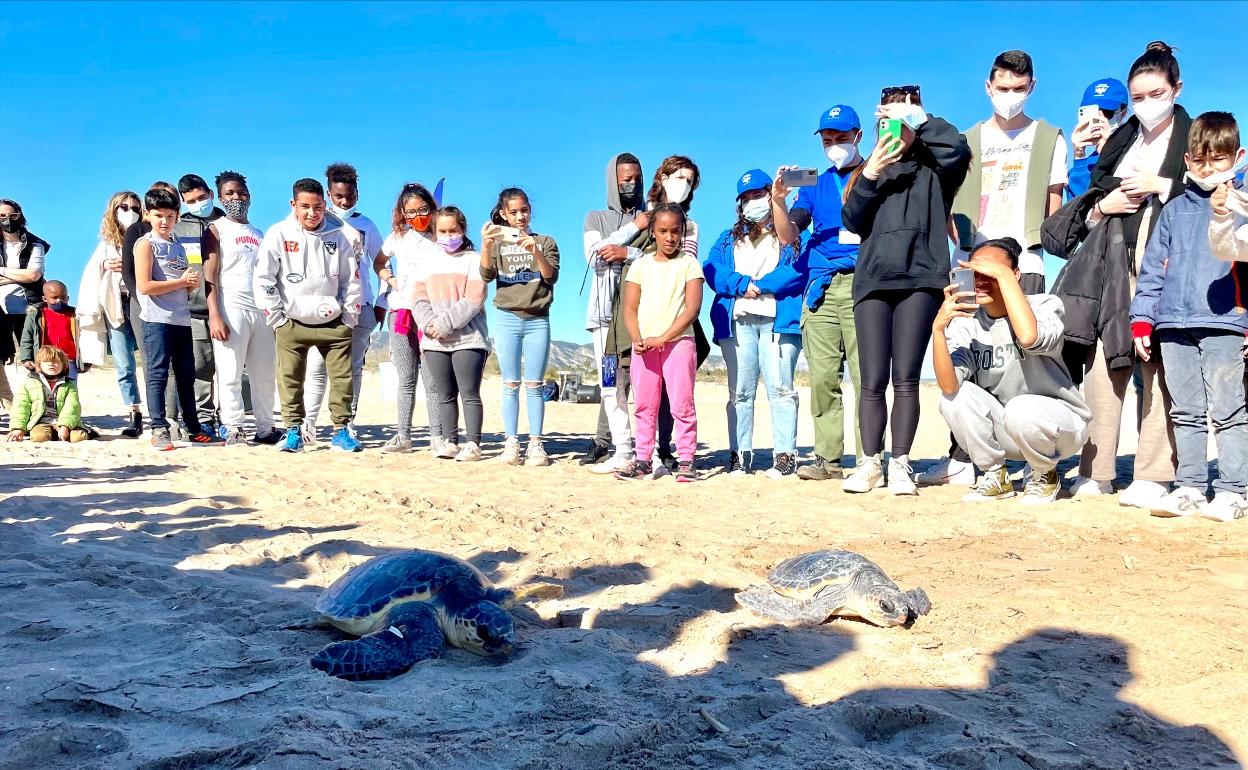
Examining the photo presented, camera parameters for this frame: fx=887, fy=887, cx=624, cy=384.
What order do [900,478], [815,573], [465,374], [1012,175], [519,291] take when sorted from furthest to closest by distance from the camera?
[465,374]
[519,291]
[1012,175]
[900,478]
[815,573]

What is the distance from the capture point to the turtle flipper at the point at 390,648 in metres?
2.29

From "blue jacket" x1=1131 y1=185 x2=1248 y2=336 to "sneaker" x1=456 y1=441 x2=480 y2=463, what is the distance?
442cm

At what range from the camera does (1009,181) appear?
5.32m

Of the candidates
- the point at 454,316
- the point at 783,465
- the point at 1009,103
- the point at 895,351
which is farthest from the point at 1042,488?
→ the point at 454,316

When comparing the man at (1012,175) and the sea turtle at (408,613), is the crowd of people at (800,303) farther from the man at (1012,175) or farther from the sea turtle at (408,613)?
the sea turtle at (408,613)

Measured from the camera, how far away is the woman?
15.2 feet

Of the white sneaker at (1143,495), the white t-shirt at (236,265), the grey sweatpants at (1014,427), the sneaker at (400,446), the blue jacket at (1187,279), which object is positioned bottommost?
the white sneaker at (1143,495)

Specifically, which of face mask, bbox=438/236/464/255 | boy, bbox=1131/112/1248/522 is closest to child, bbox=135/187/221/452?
face mask, bbox=438/236/464/255

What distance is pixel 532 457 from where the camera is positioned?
6617mm

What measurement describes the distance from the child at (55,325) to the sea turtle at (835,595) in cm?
743

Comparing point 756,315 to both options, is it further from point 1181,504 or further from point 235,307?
point 235,307

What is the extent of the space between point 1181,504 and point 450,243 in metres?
5.04

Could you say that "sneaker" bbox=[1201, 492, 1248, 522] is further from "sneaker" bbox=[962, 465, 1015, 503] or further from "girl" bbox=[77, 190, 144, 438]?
"girl" bbox=[77, 190, 144, 438]

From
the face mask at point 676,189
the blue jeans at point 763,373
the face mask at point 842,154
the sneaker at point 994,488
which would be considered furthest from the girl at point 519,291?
the sneaker at point 994,488
